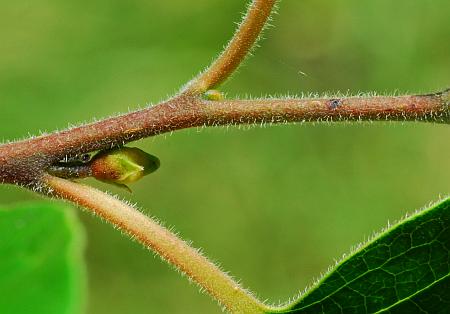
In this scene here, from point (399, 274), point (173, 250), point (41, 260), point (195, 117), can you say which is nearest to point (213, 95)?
point (195, 117)

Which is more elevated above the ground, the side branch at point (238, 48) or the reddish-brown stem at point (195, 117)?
the side branch at point (238, 48)

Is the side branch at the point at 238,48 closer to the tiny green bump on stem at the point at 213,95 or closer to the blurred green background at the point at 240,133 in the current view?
the tiny green bump on stem at the point at 213,95

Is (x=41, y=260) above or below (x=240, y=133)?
above

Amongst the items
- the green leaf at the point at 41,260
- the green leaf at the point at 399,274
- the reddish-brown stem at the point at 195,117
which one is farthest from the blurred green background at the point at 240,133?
the green leaf at the point at 399,274

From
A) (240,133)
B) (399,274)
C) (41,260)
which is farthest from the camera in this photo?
(240,133)

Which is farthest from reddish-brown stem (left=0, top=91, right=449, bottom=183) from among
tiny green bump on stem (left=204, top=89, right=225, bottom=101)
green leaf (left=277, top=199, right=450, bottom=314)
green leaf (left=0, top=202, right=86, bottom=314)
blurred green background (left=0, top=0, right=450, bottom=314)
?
blurred green background (left=0, top=0, right=450, bottom=314)

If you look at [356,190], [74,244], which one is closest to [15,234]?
[74,244]

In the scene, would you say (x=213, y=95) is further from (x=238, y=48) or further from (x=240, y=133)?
(x=240, y=133)
